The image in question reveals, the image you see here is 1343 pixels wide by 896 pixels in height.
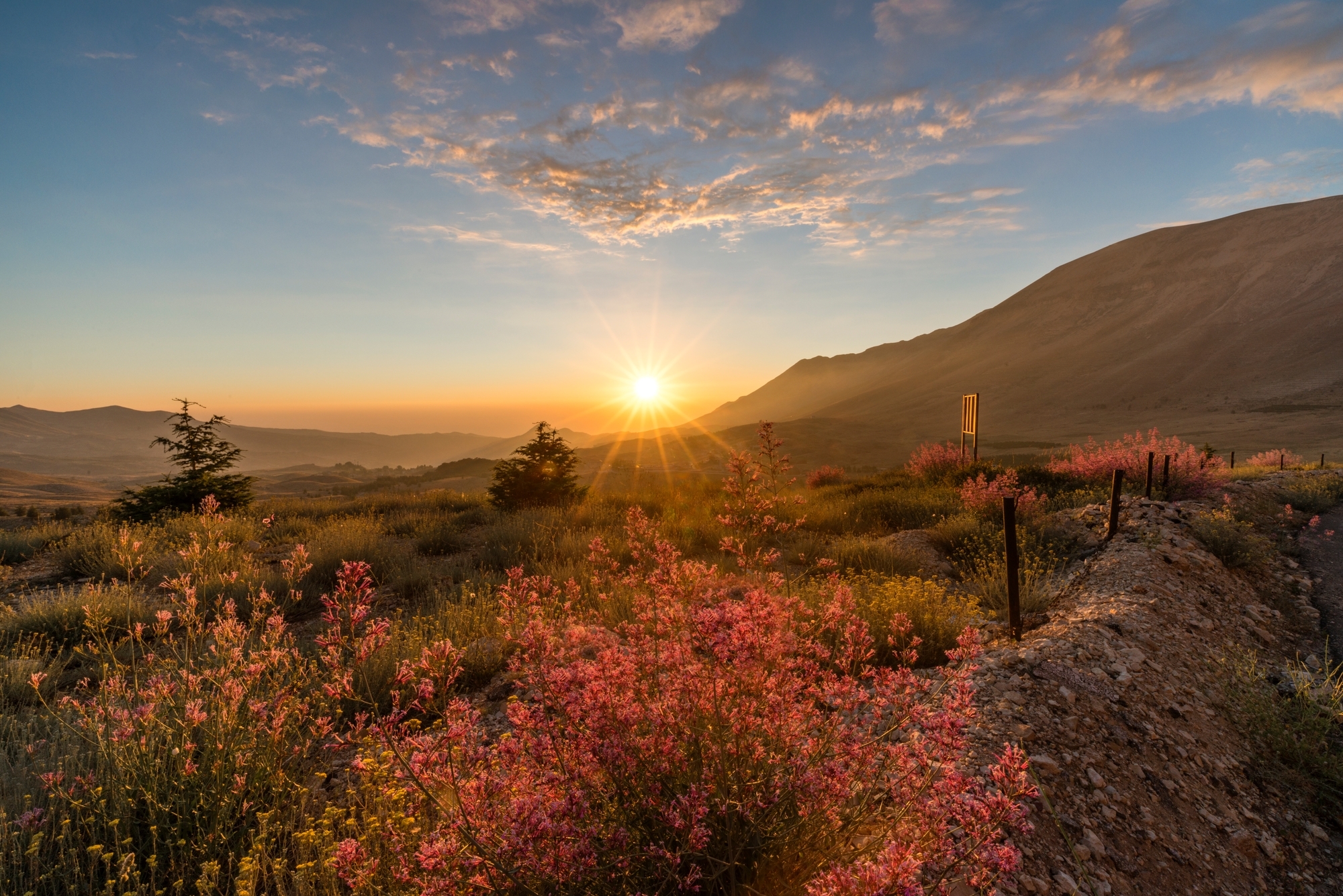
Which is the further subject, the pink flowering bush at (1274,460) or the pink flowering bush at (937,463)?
the pink flowering bush at (1274,460)

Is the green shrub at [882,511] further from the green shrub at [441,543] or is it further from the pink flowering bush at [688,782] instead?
the pink flowering bush at [688,782]

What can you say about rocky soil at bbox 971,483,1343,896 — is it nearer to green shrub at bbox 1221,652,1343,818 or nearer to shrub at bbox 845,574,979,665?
green shrub at bbox 1221,652,1343,818

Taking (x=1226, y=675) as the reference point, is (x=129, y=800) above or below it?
above

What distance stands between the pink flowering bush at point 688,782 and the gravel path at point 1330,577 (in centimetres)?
625

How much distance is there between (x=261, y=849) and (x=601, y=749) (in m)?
1.65

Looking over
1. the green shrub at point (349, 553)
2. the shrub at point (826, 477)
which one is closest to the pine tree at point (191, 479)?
the green shrub at point (349, 553)

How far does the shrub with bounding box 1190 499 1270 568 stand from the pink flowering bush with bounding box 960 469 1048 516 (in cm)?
224

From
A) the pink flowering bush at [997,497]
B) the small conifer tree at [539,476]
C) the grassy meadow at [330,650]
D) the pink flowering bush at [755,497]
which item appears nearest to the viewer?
the grassy meadow at [330,650]

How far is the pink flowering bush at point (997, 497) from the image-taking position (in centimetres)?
999

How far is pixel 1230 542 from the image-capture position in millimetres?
7508

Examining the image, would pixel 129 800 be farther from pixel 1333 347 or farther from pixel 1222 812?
pixel 1333 347

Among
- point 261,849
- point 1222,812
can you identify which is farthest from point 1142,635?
point 261,849

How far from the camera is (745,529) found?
403 centimetres

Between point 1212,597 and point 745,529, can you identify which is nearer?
point 745,529
